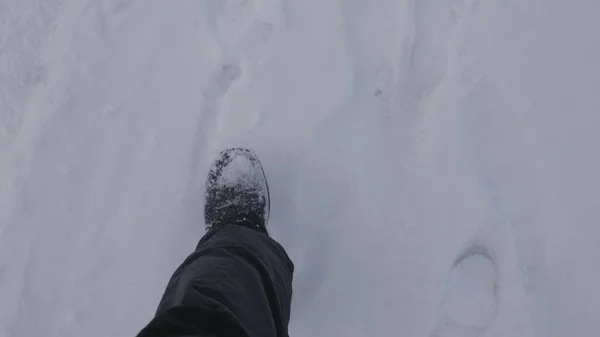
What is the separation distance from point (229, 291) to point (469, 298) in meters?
0.72

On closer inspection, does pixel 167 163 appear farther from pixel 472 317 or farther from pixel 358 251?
pixel 472 317

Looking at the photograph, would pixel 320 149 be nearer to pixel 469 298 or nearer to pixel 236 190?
pixel 236 190

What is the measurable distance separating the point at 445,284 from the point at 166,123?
38.7 inches

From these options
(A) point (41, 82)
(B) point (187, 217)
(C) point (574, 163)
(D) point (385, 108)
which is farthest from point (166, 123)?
(C) point (574, 163)

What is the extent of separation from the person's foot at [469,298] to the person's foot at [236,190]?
1.90 ft

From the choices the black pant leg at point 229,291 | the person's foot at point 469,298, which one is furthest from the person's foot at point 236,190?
the person's foot at point 469,298

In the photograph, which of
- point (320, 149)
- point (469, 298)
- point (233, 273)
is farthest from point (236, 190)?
point (469, 298)

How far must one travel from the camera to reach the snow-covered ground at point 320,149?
139 centimetres

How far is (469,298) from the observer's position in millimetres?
1380

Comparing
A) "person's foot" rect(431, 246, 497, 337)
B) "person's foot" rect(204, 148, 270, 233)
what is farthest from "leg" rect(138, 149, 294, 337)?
"person's foot" rect(431, 246, 497, 337)

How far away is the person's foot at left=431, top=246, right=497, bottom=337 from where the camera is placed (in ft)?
4.44

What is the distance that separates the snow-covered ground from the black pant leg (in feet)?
0.74

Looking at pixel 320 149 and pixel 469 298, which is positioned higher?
pixel 320 149

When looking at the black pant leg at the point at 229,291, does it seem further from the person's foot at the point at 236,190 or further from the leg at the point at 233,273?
the person's foot at the point at 236,190
